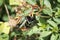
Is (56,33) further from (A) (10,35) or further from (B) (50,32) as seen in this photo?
(A) (10,35)

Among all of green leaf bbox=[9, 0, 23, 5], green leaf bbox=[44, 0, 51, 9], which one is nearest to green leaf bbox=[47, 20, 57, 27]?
green leaf bbox=[44, 0, 51, 9]

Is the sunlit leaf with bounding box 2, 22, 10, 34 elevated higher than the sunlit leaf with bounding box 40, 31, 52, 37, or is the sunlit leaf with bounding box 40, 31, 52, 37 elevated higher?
the sunlit leaf with bounding box 40, 31, 52, 37

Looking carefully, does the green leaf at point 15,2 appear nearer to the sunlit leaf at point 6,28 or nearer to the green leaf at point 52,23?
the sunlit leaf at point 6,28

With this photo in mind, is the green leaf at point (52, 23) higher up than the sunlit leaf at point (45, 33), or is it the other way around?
the green leaf at point (52, 23)

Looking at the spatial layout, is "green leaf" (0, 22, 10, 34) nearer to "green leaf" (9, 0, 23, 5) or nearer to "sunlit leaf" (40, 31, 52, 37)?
"green leaf" (9, 0, 23, 5)

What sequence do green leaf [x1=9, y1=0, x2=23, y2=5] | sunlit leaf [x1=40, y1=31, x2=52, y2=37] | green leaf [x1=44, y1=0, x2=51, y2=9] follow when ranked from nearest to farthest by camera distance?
1. sunlit leaf [x1=40, y1=31, x2=52, y2=37]
2. green leaf [x1=44, y1=0, x2=51, y2=9]
3. green leaf [x1=9, y1=0, x2=23, y2=5]

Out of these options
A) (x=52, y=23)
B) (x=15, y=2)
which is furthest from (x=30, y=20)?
(x=52, y=23)

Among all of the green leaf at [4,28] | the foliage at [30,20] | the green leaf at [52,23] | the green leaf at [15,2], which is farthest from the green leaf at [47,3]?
the green leaf at [4,28]

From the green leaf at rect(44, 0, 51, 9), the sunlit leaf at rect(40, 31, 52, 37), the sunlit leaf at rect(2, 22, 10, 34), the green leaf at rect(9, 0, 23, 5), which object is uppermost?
the green leaf at rect(44, 0, 51, 9)
